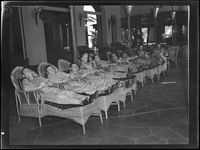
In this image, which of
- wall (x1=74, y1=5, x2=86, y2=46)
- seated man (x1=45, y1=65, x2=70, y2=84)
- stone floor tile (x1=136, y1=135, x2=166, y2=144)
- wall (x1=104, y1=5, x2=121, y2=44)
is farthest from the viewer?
wall (x1=104, y1=5, x2=121, y2=44)

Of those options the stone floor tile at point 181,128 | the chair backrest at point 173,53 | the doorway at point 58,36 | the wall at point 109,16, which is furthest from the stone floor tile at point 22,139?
the wall at point 109,16

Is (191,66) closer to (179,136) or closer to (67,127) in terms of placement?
(179,136)

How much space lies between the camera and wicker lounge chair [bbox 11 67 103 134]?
344 cm

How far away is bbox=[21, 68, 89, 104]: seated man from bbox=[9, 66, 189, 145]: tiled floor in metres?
0.46

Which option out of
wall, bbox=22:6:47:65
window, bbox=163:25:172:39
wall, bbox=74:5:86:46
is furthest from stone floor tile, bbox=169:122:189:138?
window, bbox=163:25:172:39

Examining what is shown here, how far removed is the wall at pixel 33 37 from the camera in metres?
7.57

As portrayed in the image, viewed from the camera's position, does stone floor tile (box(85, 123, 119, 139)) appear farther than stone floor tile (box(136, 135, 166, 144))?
Yes

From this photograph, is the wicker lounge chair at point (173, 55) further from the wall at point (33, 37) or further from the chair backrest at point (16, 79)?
the chair backrest at point (16, 79)

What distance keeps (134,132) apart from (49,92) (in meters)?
1.30

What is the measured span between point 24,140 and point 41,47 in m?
5.04

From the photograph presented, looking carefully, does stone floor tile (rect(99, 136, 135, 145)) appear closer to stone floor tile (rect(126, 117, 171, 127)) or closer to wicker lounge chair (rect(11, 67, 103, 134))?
wicker lounge chair (rect(11, 67, 103, 134))

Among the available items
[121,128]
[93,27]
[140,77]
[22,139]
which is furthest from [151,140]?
[93,27]

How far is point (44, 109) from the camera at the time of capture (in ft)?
12.2

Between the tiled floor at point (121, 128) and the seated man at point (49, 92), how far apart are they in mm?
457
